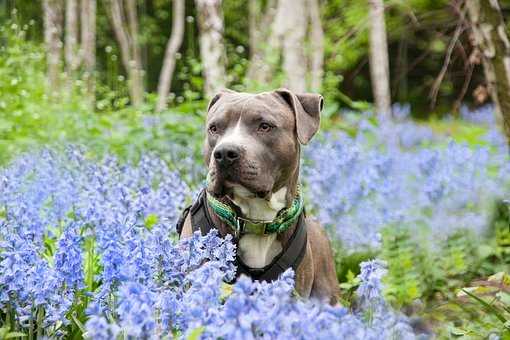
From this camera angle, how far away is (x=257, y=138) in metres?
3.73

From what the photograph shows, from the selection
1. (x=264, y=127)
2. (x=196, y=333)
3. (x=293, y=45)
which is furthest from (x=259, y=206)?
(x=293, y=45)

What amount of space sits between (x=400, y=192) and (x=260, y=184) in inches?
119

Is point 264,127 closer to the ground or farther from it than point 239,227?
farther from it

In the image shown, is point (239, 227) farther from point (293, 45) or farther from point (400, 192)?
point (293, 45)

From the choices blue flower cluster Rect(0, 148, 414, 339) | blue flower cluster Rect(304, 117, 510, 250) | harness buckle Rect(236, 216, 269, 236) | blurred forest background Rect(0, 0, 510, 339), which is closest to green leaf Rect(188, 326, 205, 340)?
blue flower cluster Rect(0, 148, 414, 339)

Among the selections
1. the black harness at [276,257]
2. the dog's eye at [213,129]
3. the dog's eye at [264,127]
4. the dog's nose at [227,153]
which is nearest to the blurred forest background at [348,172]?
the black harness at [276,257]

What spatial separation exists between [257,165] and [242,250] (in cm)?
43

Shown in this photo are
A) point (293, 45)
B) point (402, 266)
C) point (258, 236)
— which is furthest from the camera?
point (293, 45)

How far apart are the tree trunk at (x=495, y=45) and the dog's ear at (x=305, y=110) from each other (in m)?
1.86

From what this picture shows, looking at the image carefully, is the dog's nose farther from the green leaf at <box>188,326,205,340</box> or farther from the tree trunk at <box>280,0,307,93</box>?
the tree trunk at <box>280,0,307,93</box>

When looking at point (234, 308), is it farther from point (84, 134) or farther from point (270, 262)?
point (84, 134)

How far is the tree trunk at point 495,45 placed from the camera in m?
5.28

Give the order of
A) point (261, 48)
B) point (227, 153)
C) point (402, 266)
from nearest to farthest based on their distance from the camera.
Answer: point (227, 153) < point (402, 266) < point (261, 48)

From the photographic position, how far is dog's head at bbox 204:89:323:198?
3.55m
